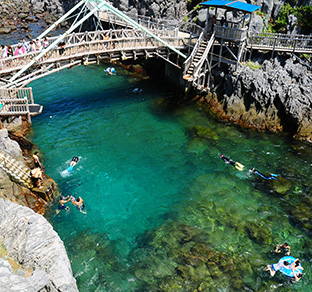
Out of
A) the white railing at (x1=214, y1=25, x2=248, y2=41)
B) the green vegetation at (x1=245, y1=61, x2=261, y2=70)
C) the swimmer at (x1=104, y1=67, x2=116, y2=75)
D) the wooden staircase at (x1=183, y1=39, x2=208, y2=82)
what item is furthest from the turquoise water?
the white railing at (x1=214, y1=25, x2=248, y2=41)

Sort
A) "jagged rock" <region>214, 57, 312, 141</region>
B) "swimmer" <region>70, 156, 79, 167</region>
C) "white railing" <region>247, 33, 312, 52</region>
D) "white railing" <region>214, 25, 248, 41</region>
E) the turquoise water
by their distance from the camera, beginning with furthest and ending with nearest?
"white railing" <region>247, 33, 312, 52</region>, "white railing" <region>214, 25, 248, 41</region>, "jagged rock" <region>214, 57, 312, 141</region>, "swimmer" <region>70, 156, 79, 167</region>, the turquoise water

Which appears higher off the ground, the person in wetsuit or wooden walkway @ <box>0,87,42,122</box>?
wooden walkway @ <box>0,87,42,122</box>

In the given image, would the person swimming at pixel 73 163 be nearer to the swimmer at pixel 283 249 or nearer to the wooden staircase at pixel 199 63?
the wooden staircase at pixel 199 63

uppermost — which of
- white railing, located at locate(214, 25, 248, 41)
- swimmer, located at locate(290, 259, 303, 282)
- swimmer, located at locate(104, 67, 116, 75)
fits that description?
white railing, located at locate(214, 25, 248, 41)

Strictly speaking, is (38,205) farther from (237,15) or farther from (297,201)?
(237,15)

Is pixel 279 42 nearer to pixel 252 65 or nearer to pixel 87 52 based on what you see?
pixel 252 65

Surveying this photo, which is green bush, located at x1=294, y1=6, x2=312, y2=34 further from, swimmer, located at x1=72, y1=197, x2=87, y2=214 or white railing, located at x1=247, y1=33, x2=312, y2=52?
swimmer, located at x1=72, y1=197, x2=87, y2=214

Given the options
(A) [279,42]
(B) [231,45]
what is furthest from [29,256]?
(A) [279,42]
